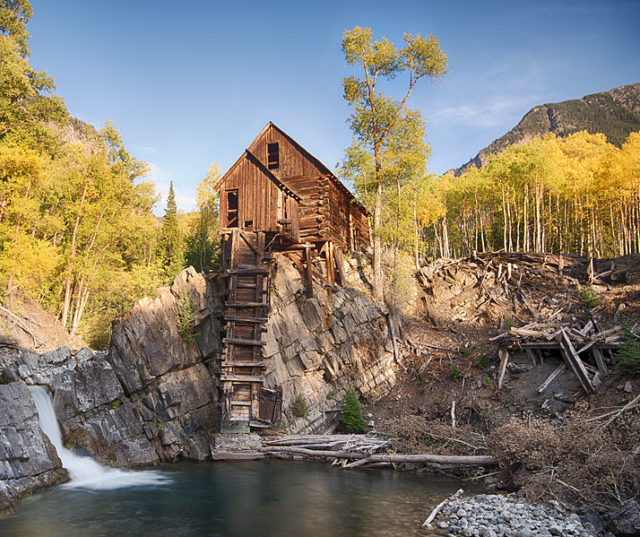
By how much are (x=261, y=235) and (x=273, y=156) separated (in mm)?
8092

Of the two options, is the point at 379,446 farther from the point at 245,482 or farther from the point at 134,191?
the point at 134,191

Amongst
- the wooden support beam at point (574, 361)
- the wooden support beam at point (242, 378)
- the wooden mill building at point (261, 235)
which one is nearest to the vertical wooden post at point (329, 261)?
the wooden mill building at point (261, 235)

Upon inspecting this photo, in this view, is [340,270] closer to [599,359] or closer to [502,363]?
[502,363]

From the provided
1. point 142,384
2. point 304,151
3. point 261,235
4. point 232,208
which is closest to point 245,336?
point 142,384

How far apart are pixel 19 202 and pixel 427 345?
25271mm

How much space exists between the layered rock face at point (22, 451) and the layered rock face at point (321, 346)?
10.2 metres

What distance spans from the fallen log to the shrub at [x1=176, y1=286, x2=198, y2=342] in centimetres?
697

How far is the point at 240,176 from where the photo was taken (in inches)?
1131

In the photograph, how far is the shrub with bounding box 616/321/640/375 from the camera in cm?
1783

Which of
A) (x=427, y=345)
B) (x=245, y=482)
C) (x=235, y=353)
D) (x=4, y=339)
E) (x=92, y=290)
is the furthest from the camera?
(x=92, y=290)

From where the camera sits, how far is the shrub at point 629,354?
1783 cm

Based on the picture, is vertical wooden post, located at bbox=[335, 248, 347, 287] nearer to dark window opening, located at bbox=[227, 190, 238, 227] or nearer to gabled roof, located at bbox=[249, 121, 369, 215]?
gabled roof, located at bbox=[249, 121, 369, 215]

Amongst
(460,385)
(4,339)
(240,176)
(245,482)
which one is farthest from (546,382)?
(4,339)

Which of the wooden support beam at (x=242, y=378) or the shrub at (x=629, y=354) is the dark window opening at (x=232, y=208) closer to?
the wooden support beam at (x=242, y=378)
